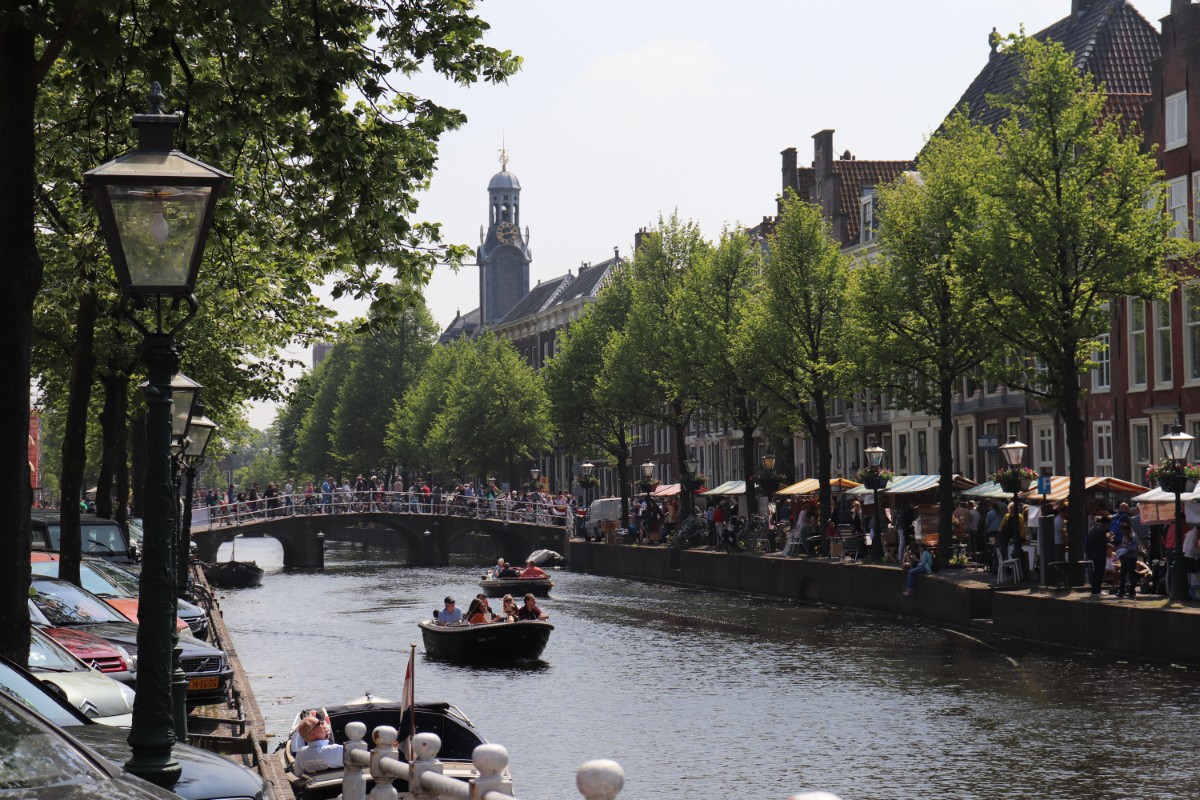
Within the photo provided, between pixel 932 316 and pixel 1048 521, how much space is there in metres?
8.08

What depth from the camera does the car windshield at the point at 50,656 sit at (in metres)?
15.2

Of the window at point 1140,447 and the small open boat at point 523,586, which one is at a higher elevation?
the window at point 1140,447

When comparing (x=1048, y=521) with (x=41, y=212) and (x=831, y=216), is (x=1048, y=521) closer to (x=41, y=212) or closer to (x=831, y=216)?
(x=41, y=212)

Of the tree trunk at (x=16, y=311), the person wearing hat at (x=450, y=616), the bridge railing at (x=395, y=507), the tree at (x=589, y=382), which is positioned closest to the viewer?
the tree trunk at (x=16, y=311)

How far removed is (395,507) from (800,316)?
124 ft

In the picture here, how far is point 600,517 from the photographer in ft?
255

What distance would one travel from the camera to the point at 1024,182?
37.4 meters

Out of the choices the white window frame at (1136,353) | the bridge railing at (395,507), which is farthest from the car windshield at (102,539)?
the bridge railing at (395,507)

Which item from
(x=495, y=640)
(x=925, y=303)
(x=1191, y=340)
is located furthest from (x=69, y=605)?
(x=1191, y=340)

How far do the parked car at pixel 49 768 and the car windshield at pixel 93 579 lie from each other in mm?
19757

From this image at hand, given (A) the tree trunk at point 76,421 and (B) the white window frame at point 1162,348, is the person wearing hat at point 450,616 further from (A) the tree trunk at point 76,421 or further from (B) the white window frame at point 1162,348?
(B) the white window frame at point 1162,348

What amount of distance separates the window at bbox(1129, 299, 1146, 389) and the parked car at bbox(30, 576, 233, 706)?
31.5 metres

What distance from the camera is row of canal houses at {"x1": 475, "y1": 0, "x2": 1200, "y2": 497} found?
4412 cm

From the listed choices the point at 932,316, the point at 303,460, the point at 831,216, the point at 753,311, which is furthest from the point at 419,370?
the point at 932,316
